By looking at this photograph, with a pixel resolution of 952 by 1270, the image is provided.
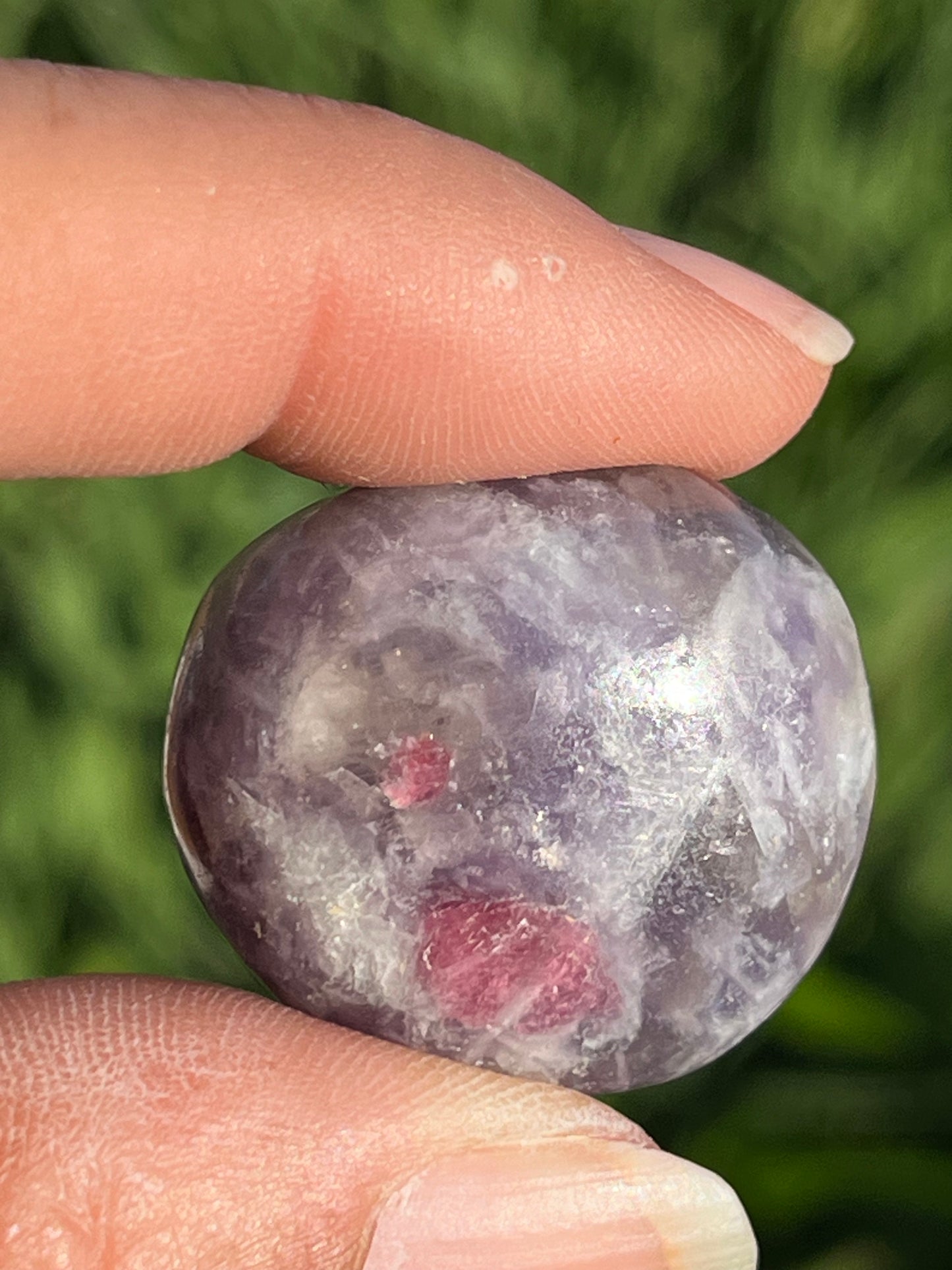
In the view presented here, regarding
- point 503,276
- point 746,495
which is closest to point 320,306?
point 503,276

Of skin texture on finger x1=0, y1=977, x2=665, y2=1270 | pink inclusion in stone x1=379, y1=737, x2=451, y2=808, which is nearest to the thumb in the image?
skin texture on finger x1=0, y1=977, x2=665, y2=1270

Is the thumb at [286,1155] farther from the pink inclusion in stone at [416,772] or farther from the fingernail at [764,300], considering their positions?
the fingernail at [764,300]

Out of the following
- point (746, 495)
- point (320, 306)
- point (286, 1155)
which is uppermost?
point (320, 306)

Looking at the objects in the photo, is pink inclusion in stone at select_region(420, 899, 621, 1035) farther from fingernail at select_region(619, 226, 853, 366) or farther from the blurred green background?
the blurred green background

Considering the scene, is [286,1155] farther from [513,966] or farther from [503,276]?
[503,276]

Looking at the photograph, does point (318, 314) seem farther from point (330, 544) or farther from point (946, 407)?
point (946, 407)

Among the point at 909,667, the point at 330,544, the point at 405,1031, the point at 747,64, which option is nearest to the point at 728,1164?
the point at 909,667
